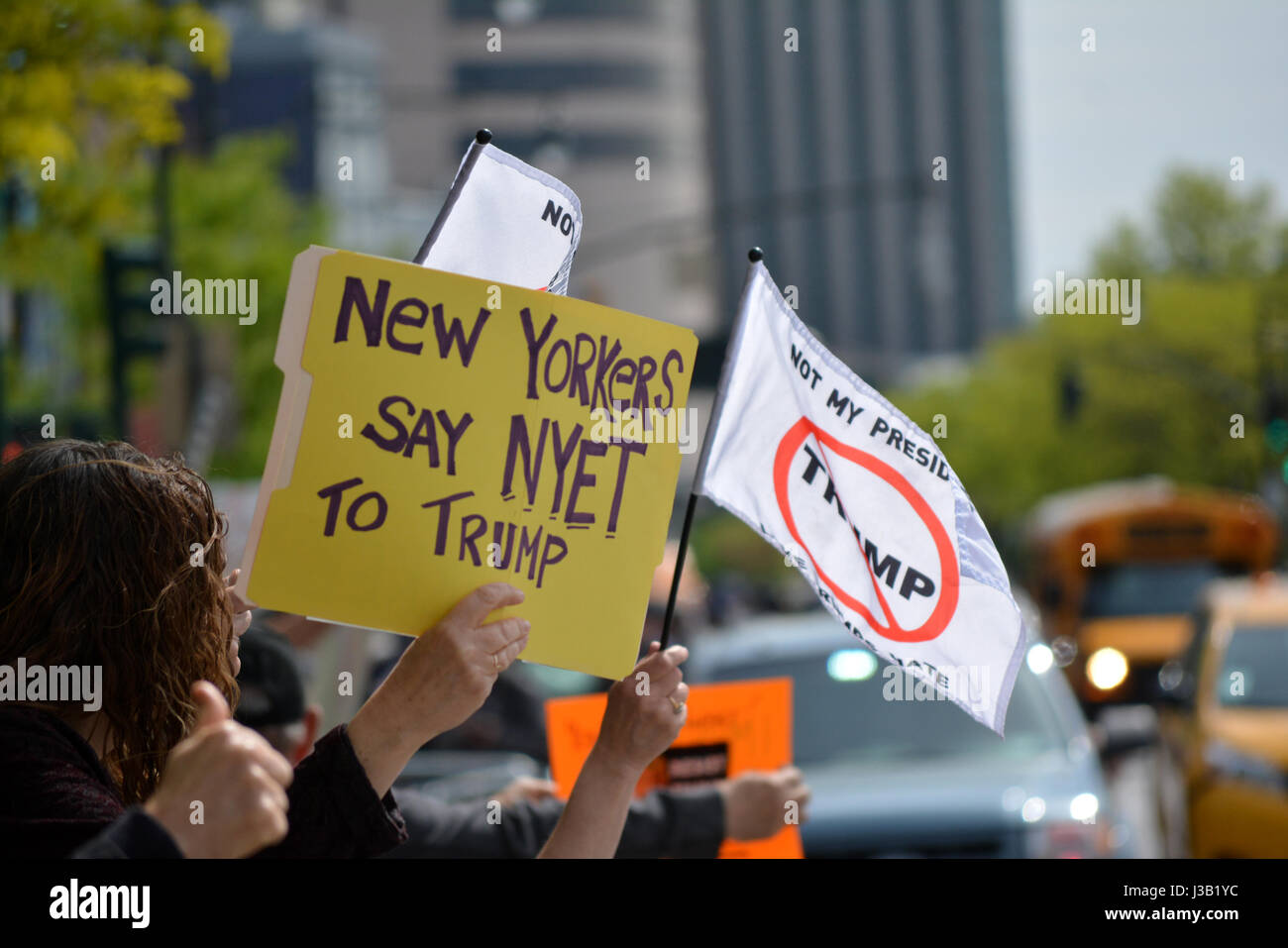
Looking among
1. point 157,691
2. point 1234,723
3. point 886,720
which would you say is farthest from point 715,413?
point 1234,723

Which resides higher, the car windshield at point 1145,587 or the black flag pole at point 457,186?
the black flag pole at point 457,186

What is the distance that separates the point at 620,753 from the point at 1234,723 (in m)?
6.06

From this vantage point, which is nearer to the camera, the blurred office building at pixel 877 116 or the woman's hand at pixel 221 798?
the woman's hand at pixel 221 798

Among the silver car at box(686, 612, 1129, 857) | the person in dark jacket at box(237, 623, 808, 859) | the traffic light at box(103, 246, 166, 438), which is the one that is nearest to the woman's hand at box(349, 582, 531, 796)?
the person in dark jacket at box(237, 623, 808, 859)

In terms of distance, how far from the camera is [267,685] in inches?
137

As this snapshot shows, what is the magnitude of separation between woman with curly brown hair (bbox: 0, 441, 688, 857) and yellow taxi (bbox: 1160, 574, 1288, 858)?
18.0 ft

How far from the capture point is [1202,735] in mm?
7992

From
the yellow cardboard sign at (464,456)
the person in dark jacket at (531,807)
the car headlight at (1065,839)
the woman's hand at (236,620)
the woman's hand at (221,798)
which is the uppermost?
the yellow cardboard sign at (464,456)

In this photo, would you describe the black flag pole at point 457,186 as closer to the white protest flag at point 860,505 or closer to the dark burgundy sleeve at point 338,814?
the white protest flag at point 860,505

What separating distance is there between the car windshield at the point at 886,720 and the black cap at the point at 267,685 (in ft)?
10.7

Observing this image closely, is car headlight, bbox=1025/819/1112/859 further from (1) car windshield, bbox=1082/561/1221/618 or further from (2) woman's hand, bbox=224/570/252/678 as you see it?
(1) car windshield, bbox=1082/561/1221/618

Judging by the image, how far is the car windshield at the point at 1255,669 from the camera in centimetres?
804

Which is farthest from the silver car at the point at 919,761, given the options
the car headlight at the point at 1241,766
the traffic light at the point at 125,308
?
the traffic light at the point at 125,308
